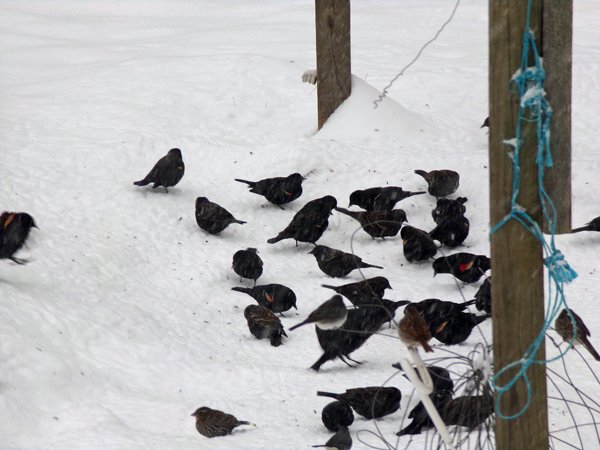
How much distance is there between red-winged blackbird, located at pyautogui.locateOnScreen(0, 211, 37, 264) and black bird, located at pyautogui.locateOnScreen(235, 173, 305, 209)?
1778mm

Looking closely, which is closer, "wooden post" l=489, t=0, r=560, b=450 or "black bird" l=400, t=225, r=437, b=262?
"wooden post" l=489, t=0, r=560, b=450

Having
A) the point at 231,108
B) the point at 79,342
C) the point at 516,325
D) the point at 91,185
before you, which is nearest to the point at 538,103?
the point at 516,325

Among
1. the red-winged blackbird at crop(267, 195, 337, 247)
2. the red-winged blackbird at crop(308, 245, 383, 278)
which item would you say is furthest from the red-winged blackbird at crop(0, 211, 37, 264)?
the red-winged blackbird at crop(308, 245, 383, 278)

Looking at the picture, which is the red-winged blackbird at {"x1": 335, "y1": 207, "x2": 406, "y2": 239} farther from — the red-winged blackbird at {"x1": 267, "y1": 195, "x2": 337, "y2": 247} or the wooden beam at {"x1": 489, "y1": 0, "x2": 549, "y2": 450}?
the wooden beam at {"x1": 489, "y1": 0, "x2": 549, "y2": 450}

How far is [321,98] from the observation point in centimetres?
774

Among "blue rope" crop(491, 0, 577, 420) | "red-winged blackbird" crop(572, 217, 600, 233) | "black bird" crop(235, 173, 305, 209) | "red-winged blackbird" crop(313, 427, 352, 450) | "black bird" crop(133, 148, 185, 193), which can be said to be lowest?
"red-winged blackbird" crop(572, 217, 600, 233)

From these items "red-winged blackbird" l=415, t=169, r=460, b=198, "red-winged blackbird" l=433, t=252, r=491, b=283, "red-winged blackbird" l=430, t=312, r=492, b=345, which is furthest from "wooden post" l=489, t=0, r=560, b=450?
"red-winged blackbird" l=415, t=169, r=460, b=198

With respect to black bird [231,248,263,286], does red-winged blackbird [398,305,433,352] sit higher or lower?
higher

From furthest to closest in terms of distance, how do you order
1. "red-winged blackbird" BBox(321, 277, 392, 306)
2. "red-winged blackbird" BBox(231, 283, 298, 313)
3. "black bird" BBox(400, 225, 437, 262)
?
"black bird" BBox(400, 225, 437, 262), "red-winged blackbird" BBox(231, 283, 298, 313), "red-winged blackbird" BBox(321, 277, 392, 306)

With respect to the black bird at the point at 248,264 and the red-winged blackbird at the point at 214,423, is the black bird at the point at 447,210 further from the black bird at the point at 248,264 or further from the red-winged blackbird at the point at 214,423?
the red-winged blackbird at the point at 214,423

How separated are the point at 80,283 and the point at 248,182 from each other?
1.75 metres

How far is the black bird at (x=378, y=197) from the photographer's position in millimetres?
6414

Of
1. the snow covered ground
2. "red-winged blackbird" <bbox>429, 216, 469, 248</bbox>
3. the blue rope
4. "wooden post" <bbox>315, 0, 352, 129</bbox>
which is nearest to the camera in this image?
the blue rope

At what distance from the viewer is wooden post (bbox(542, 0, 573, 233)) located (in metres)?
2.47
